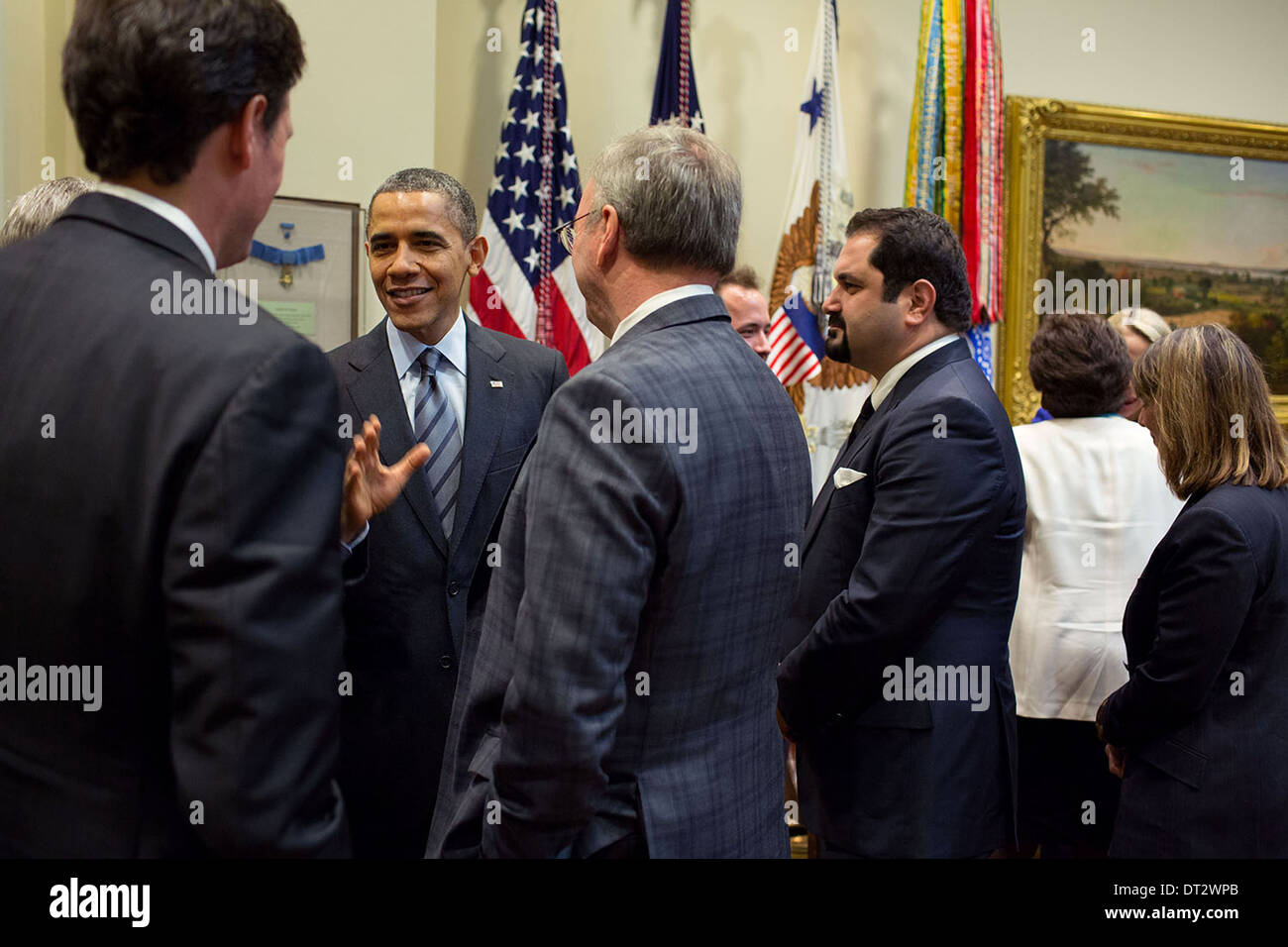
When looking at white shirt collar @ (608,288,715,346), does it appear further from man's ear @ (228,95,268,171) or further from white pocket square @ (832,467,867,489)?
white pocket square @ (832,467,867,489)

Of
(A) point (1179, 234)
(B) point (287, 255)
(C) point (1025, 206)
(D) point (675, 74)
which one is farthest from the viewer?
(A) point (1179, 234)

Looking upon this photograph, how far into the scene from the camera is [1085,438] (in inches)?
137

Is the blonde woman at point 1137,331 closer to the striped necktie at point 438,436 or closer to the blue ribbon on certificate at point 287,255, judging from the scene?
the striped necktie at point 438,436

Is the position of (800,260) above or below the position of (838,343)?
above

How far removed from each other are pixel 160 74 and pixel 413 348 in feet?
4.56

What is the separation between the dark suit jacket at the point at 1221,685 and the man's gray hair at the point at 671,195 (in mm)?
1333

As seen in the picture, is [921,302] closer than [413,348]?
No

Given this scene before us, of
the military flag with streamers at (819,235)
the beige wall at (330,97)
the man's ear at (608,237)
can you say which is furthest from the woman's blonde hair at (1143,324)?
the man's ear at (608,237)

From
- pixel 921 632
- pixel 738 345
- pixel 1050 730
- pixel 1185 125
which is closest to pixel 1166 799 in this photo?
pixel 921 632

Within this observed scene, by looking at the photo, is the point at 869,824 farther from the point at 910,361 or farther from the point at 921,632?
the point at 910,361

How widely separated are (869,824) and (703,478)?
125 cm

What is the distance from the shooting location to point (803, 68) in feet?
19.7

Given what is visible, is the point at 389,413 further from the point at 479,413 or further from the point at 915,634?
the point at 915,634

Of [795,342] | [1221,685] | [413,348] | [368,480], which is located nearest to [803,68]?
[795,342]
